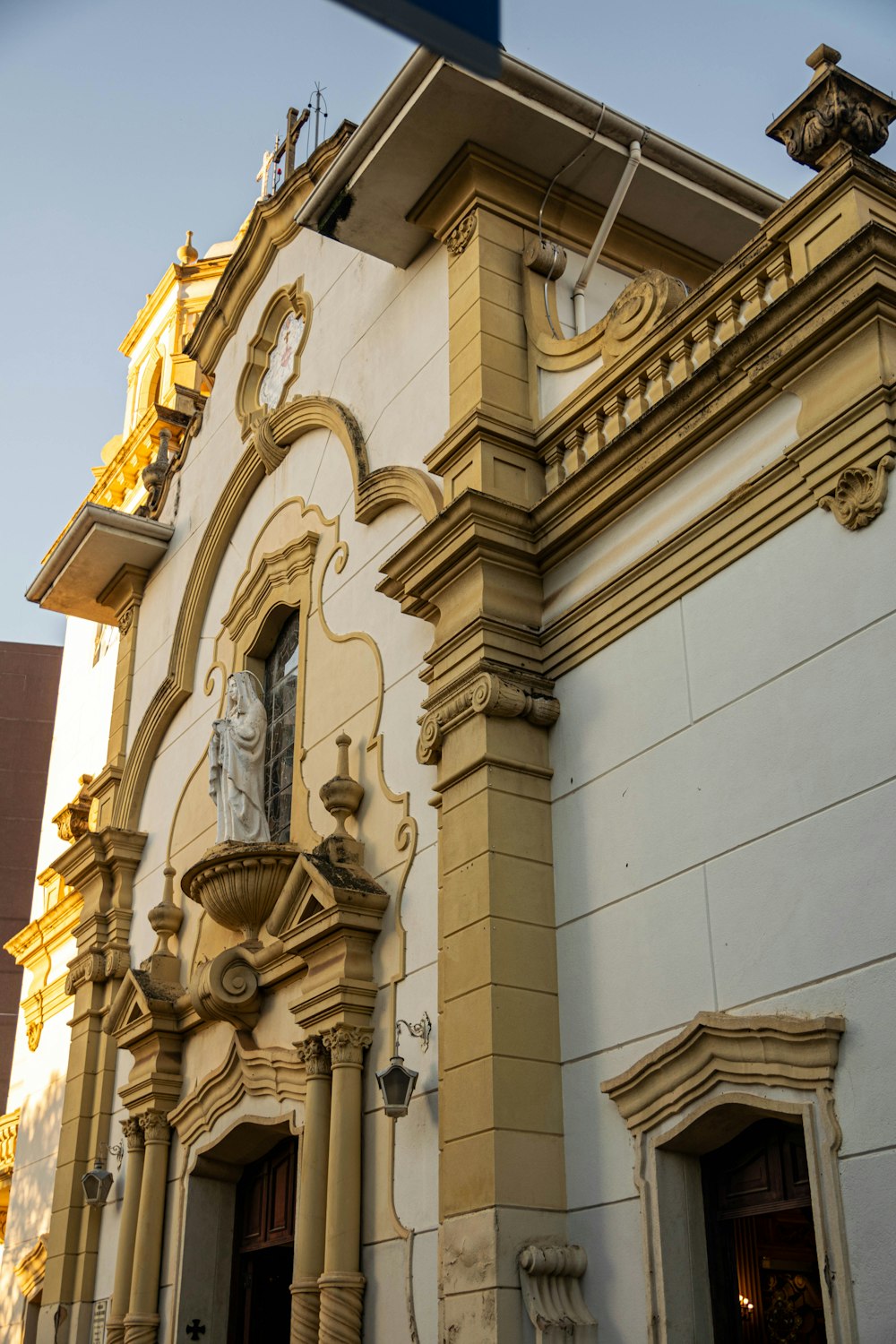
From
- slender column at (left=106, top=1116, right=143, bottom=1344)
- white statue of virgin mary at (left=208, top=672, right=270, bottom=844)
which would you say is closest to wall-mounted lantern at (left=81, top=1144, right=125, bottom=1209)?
slender column at (left=106, top=1116, right=143, bottom=1344)

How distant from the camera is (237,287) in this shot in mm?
16750

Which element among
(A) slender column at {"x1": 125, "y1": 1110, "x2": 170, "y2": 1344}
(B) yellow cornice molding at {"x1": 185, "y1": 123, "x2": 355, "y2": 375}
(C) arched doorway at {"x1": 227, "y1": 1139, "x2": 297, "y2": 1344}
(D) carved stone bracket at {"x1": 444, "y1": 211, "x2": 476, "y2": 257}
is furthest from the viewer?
(B) yellow cornice molding at {"x1": 185, "y1": 123, "x2": 355, "y2": 375}

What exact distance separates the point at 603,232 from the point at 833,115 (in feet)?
10.8

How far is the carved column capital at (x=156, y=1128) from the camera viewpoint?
1301 centimetres

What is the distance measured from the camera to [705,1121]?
734cm

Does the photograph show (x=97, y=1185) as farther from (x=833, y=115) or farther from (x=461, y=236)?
(x=833, y=115)

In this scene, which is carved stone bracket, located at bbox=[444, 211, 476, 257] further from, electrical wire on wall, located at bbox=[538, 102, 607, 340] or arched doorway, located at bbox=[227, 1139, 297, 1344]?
arched doorway, located at bbox=[227, 1139, 297, 1344]

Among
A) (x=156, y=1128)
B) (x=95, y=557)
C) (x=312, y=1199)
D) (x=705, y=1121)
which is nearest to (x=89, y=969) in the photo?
(x=156, y=1128)

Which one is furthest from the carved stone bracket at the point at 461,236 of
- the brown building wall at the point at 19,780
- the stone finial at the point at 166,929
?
the brown building wall at the point at 19,780

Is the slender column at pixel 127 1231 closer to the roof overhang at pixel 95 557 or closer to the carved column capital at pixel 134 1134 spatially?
the carved column capital at pixel 134 1134

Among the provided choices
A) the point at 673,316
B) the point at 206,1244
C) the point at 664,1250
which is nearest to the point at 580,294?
the point at 673,316

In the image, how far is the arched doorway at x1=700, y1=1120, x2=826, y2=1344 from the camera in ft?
22.8

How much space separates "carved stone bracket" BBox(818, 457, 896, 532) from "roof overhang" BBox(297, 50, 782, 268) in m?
4.86

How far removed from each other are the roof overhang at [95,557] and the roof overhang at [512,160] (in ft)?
20.3
